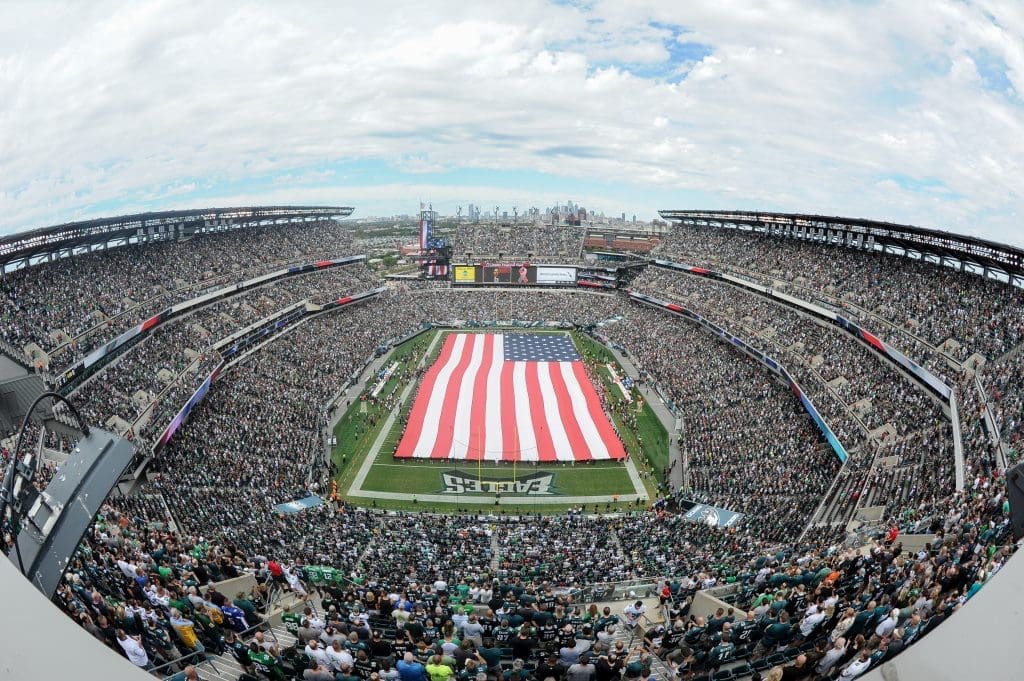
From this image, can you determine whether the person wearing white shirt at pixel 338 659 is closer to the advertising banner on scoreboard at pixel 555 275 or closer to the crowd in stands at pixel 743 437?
the crowd in stands at pixel 743 437

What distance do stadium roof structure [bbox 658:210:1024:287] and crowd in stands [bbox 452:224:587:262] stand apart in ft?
78.6

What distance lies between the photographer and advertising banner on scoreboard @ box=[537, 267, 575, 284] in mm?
71562

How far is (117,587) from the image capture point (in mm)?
8023

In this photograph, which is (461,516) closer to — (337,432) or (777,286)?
(337,432)

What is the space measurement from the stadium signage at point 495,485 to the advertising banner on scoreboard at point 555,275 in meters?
44.9

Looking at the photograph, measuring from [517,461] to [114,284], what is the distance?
28733 mm

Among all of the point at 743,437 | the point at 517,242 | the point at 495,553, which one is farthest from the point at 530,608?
the point at 517,242

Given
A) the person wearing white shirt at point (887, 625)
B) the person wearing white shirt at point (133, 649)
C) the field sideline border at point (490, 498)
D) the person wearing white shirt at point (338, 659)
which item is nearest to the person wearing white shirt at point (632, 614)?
the person wearing white shirt at point (887, 625)

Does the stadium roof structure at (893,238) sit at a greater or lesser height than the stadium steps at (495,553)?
greater

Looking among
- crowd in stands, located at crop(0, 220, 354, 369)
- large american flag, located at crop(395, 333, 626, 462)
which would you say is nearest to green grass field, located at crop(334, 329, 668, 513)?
large american flag, located at crop(395, 333, 626, 462)

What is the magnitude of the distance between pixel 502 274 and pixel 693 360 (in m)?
33.8

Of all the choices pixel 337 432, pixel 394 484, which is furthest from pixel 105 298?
pixel 394 484

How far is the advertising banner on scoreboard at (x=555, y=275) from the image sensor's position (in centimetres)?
7156

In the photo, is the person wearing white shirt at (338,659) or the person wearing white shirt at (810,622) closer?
the person wearing white shirt at (338,659)
